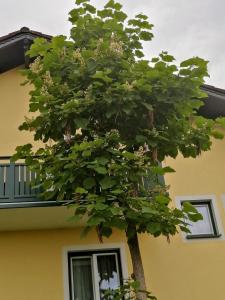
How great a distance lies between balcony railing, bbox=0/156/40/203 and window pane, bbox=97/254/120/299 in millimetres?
2299

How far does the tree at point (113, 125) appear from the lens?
667 centimetres

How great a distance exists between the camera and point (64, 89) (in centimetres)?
735

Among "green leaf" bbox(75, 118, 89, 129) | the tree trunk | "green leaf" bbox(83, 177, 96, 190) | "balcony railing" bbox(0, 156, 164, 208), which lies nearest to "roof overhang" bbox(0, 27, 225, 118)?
"balcony railing" bbox(0, 156, 164, 208)

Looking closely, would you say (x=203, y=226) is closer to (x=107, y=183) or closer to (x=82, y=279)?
(x=82, y=279)

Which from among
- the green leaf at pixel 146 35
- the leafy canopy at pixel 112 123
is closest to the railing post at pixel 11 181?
the leafy canopy at pixel 112 123

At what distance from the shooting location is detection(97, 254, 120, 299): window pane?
33.8ft

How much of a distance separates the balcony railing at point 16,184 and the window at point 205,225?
4.05 m

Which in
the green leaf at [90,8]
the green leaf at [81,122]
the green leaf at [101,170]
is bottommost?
the green leaf at [101,170]

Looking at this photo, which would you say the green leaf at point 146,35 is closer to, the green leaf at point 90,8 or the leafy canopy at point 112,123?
the leafy canopy at point 112,123

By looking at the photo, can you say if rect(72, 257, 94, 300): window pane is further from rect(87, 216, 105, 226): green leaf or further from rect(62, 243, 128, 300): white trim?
rect(87, 216, 105, 226): green leaf

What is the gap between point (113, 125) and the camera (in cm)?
770

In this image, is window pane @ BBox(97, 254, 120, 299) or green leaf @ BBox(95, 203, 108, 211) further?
window pane @ BBox(97, 254, 120, 299)

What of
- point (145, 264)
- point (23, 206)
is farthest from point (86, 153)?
point (145, 264)

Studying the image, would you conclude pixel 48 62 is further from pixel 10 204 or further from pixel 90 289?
pixel 90 289
